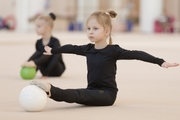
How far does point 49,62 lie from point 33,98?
360cm

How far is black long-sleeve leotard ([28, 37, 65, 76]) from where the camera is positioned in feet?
26.2

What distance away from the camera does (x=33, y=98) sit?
179 inches

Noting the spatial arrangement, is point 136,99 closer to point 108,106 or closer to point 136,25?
point 108,106

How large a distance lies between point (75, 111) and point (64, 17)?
30.5 meters

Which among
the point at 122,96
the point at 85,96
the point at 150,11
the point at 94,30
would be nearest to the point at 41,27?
the point at 122,96

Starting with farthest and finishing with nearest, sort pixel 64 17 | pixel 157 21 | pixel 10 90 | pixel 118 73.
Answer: pixel 64 17
pixel 157 21
pixel 118 73
pixel 10 90

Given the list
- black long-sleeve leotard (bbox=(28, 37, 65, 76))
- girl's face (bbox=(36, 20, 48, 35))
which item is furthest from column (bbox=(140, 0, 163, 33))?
girl's face (bbox=(36, 20, 48, 35))

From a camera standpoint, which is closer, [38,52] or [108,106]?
[108,106]

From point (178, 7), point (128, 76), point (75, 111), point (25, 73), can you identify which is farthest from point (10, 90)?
point (178, 7)

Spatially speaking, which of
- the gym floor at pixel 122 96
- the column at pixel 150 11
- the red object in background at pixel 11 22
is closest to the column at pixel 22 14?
the red object in background at pixel 11 22

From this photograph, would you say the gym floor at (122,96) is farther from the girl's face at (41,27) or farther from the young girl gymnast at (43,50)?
the girl's face at (41,27)

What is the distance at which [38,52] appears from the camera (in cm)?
819

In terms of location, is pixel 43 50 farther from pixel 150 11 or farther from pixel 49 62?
pixel 150 11

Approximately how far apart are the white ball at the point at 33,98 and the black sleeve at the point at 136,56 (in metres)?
0.87
